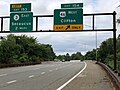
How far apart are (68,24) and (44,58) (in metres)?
80.5

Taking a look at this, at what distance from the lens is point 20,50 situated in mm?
91250

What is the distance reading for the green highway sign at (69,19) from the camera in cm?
3519

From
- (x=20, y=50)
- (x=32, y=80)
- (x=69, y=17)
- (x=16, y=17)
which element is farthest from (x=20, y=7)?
(x=20, y=50)

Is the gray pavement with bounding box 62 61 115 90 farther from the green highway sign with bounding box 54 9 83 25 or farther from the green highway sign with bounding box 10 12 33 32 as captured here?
the green highway sign with bounding box 10 12 33 32

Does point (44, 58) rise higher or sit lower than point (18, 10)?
lower

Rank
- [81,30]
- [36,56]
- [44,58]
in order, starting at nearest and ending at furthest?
[81,30], [36,56], [44,58]

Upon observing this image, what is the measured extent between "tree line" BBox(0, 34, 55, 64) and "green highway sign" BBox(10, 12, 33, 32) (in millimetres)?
33054

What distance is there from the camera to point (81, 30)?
3500 centimetres

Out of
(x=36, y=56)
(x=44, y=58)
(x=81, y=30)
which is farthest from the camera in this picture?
(x=44, y=58)

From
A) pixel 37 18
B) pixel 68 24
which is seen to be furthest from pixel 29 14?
pixel 68 24

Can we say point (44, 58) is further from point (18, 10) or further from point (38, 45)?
point (18, 10)

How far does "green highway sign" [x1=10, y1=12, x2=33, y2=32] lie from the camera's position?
36.3 m

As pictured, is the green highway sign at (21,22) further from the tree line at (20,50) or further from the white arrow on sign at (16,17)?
the tree line at (20,50)

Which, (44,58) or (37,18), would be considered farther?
(44,58)
